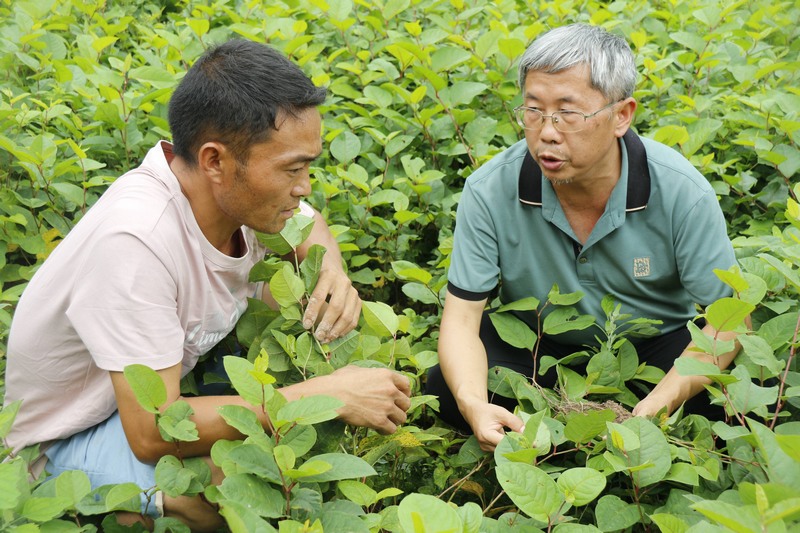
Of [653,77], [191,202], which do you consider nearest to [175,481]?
[191,202]

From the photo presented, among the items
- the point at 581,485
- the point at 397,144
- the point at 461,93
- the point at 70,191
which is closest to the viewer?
the point at 581,485

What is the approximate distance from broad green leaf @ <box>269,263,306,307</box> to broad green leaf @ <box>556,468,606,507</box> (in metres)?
0.86

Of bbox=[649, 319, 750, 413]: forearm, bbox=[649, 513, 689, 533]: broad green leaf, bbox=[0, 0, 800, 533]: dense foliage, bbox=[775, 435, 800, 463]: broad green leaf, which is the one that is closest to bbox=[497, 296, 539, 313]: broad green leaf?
bbox=[0, 0, 800, 533]: dense foliage

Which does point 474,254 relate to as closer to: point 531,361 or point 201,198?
point 531,361

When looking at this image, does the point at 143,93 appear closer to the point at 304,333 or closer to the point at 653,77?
the point at 304,333

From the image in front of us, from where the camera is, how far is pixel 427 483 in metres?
2.23

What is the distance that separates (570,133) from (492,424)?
30.5 inches

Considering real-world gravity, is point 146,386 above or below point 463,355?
above

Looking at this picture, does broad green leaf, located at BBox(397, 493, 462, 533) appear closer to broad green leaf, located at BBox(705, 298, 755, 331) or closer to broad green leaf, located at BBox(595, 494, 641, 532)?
broad green leaf, located at BBox(595, 494, 641, 532)

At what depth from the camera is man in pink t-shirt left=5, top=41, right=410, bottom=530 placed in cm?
177

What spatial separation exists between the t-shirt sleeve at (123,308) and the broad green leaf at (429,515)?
30.0 inches

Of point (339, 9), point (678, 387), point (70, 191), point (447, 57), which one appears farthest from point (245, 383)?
point (339, 9)

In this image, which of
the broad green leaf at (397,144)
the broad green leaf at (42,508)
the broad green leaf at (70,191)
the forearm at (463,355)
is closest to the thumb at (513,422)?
the forearm at (463,355)

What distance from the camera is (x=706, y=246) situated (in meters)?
2.27
